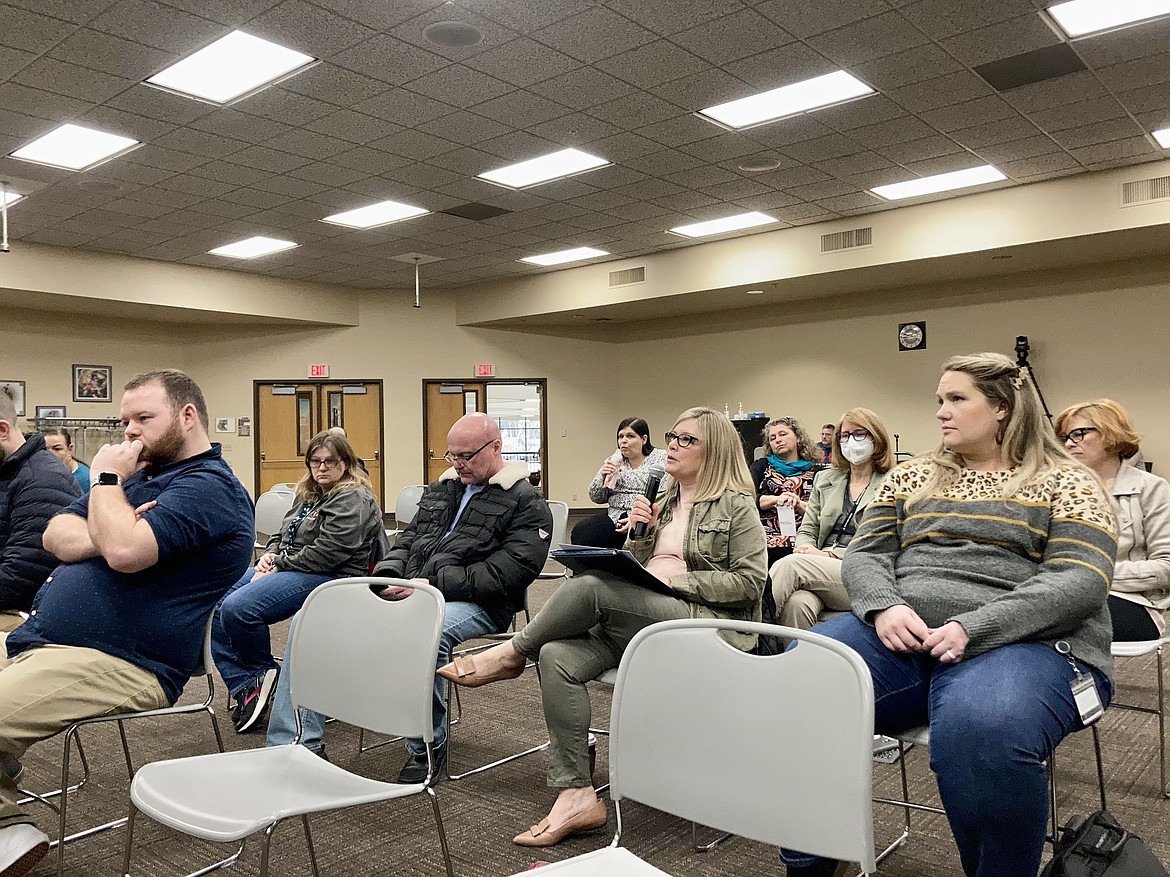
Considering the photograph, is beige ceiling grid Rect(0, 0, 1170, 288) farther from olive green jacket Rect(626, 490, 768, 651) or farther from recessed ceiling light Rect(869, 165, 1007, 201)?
olive green jacket Rect(626, 490, 768, 651)

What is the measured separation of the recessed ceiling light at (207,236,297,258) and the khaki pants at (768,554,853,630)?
7.39 m

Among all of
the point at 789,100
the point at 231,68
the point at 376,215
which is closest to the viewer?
the point at 231,68

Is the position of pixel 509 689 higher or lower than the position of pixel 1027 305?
lower

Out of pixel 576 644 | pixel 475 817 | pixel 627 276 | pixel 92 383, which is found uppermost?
pixel 627 276

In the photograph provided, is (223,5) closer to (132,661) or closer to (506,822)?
(132,661)

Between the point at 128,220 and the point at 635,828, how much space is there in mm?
7796

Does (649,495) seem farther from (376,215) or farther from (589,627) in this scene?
(376,215)

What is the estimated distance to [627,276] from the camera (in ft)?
34.5

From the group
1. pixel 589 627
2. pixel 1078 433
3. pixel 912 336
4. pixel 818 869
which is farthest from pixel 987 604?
pixel 912 336

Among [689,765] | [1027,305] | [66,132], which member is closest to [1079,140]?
[1027,305]

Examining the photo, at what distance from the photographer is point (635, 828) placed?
270 centimetres

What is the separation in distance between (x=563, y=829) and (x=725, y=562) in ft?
3.00

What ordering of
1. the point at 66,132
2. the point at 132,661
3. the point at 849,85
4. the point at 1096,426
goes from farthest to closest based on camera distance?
the point at 66,132
the point at 849,85
the point at 1096,426
the point at 132,661

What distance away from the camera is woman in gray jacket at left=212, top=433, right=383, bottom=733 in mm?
3635
